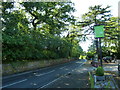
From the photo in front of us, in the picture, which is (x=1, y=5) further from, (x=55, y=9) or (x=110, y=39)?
(x=110, y=39)

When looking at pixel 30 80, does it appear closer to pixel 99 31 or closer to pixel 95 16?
pixel 99 31

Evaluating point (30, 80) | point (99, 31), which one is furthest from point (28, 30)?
point (99, 31)

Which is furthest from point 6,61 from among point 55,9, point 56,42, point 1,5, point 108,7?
point 108,7

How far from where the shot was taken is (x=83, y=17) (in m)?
30.5

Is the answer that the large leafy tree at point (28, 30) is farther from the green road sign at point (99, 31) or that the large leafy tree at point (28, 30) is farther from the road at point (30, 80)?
the green road sign at point (99, 31)

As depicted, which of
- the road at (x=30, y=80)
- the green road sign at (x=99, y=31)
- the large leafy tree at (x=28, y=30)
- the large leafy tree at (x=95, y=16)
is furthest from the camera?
the large leafy tree at (x=95, y=16)

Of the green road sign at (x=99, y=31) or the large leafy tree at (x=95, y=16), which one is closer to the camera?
the green road sign at (x=99, y=31)

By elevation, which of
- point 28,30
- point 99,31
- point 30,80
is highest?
point 28,30

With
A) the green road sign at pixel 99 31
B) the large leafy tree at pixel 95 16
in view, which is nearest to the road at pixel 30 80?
the green road sign at pixel 99 31

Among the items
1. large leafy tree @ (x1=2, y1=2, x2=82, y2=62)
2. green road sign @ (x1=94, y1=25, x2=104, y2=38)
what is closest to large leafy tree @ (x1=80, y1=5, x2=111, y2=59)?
large leafy tree @ (x1=2, y1=2, x2=82, y2=62)

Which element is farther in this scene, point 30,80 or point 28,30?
point 28,30

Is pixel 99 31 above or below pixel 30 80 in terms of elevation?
above

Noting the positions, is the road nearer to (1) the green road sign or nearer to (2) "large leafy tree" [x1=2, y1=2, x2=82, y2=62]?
(2) "large leafy tree" [x1=2, y1=2, x2=82, y2=62]

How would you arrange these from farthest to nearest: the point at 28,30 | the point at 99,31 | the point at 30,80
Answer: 1. the point at 28,30
2. the point at 99,31
3. the point at 30,80
